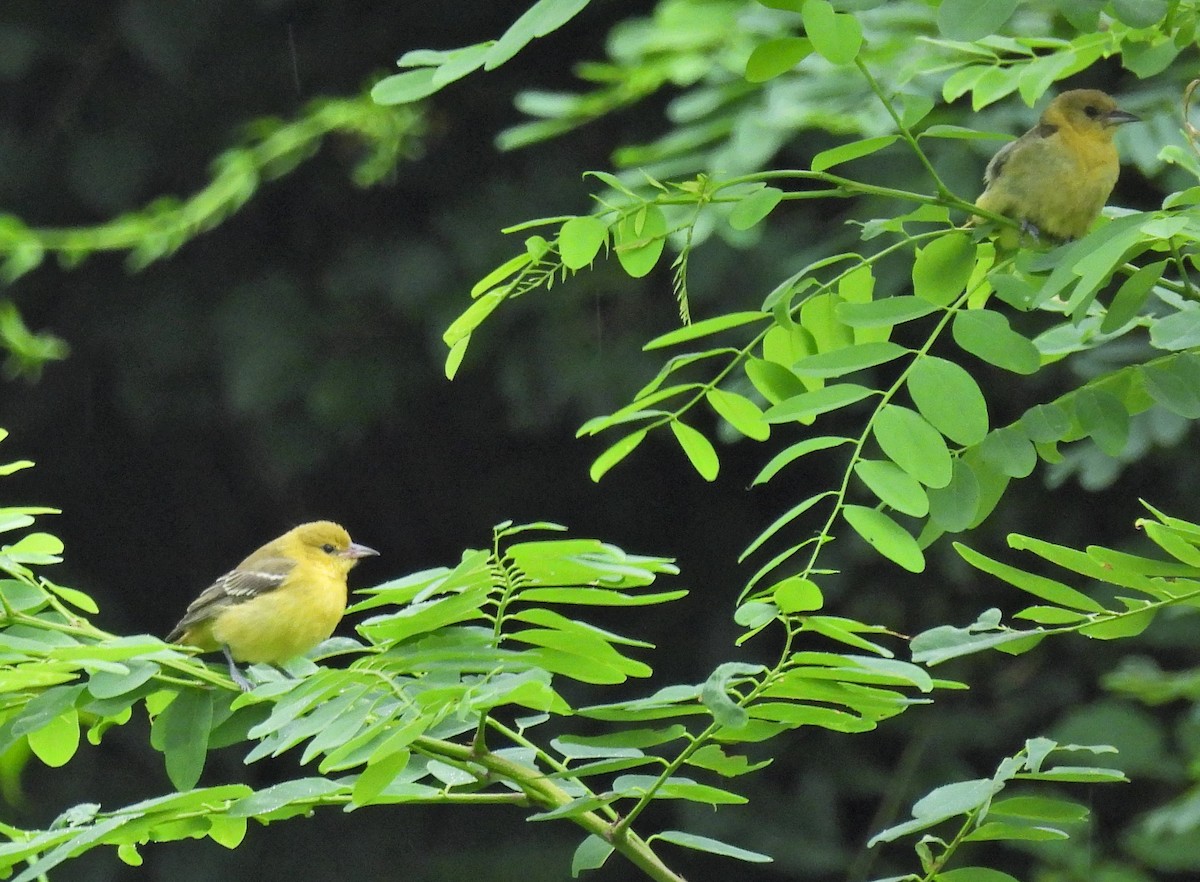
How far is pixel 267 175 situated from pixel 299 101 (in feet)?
1.48

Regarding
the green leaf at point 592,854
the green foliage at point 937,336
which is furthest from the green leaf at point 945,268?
the green leaf at point 592,854

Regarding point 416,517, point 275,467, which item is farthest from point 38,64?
point 416,517

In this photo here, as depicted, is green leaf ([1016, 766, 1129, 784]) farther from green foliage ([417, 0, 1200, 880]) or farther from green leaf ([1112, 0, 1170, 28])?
green leaf ([1112, 0, 1170, 28])

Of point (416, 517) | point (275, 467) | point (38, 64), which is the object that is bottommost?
point (416, 517)

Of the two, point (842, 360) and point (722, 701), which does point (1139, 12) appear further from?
point (722, 701)

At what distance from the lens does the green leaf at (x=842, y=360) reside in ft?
5.06

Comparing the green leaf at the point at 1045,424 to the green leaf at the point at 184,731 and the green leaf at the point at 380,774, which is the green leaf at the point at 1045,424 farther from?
the green leaf at the point at 184,731

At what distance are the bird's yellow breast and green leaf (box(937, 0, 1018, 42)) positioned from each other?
146 cm

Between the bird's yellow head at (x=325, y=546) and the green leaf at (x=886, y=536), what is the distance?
1791mm

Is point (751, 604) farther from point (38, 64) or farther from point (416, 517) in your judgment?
point (38, 64)

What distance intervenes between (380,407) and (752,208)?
404 centimetres

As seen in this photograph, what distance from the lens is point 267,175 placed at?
529 cm

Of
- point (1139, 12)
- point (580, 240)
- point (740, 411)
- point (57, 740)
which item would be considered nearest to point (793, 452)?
point (740, 411)

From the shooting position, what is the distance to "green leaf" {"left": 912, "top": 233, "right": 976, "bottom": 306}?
5.47 feet
